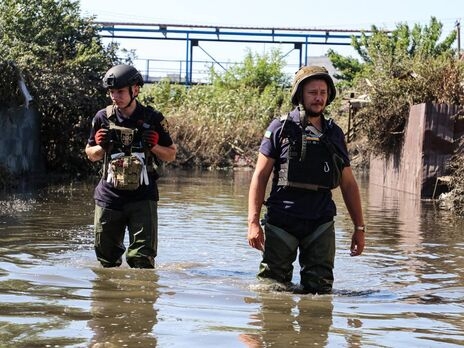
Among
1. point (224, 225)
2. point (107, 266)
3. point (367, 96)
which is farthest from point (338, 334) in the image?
point (367, 96)

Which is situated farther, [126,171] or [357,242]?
[126,171]

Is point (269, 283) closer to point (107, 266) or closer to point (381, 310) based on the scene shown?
point (381, 310)

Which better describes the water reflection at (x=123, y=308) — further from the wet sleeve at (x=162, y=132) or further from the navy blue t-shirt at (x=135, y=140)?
the wet sleeve at (x=162, y=132)

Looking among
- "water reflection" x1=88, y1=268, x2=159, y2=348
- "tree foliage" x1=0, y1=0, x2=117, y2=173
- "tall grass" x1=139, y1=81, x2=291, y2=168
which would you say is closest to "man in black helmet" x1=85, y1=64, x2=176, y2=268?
"water reflection" x1=88, y1=268, x2=159, y2=348

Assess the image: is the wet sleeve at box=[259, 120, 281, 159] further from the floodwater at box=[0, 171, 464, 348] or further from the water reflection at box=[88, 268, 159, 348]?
the water reflection at box=[88, 268, 159, 348]

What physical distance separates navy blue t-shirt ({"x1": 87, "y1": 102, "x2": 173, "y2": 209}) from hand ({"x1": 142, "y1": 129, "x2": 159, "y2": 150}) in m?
0.06

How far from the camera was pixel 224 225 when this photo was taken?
12.8m

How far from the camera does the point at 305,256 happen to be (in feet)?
22.2

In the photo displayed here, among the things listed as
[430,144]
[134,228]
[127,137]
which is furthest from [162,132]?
[430,144]

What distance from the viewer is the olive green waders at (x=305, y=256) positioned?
21.9 feet

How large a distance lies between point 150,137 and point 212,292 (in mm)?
1304

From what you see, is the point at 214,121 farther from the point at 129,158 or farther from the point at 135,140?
the point at 129,158

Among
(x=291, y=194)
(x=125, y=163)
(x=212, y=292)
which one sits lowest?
(x=212, y=292)

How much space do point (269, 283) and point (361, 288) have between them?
4.10 ft
